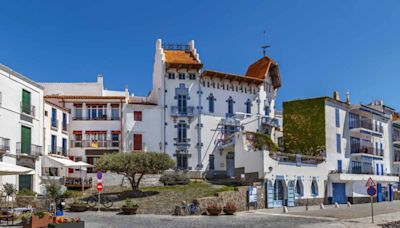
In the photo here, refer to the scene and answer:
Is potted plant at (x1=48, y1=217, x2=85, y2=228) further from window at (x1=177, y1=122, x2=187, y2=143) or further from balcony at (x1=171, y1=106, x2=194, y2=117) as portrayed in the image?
window at (x1=177, y1=122, x2=187, y2=143)

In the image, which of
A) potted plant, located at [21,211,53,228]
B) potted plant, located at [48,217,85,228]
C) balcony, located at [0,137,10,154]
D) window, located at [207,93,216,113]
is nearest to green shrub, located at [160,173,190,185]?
window, located at [207,93,216,113]

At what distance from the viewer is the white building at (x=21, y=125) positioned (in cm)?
3941

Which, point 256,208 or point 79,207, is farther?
point 256,208

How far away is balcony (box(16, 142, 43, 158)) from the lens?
40875 mm

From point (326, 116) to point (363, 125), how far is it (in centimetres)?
952

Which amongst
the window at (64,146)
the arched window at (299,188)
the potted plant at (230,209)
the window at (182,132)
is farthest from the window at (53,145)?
the arched window at (299,188)

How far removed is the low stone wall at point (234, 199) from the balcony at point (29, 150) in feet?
52.7

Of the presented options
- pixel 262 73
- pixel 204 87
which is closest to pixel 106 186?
pixel 204 87

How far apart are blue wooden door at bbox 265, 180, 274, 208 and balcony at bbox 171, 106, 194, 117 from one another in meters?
15.0

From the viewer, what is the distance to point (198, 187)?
143 ft

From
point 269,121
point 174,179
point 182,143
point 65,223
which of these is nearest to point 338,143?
point 269,121

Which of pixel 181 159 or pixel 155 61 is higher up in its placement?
pixel 155 61

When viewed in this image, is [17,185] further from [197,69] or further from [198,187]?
[197,69]

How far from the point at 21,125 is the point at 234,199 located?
62.0 feet
